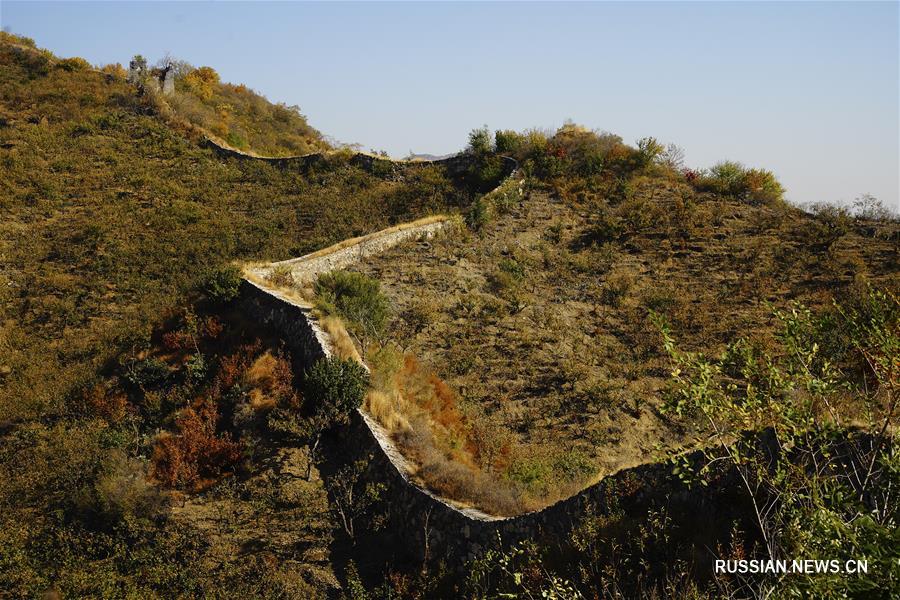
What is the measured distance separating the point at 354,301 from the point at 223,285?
5.05 metres

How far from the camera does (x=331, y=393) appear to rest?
15.9 m

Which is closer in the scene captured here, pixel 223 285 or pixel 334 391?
pixel 334 391

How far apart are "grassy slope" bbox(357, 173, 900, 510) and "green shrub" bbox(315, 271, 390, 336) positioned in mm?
1394

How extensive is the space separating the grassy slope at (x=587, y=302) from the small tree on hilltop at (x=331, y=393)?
2.45 meters

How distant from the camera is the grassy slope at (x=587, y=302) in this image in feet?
60.1

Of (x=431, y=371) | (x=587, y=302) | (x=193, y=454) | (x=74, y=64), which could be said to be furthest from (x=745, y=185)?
(x=74, y=64)

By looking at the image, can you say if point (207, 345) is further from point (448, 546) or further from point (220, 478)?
point (448, 546)

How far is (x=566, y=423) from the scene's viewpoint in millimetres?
19109

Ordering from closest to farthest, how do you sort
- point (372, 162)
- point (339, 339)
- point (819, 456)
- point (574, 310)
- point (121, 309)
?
point (819, 456)
point (339, 339)
point (121, 309)
point (574, 310)
point (372, 162)

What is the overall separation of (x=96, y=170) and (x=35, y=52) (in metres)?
23.3

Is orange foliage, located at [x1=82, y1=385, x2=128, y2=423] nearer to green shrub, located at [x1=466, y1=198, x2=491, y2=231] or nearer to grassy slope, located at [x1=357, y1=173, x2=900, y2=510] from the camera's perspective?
grassy slope, located at [x1=357, y1=173, x2=900, y2=510]

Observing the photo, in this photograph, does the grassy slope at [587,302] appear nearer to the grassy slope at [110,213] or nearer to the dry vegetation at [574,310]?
the dry vegetation at [574,310]

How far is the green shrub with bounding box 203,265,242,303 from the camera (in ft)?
72.6

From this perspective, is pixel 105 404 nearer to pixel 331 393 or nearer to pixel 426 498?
pixel 331 393
